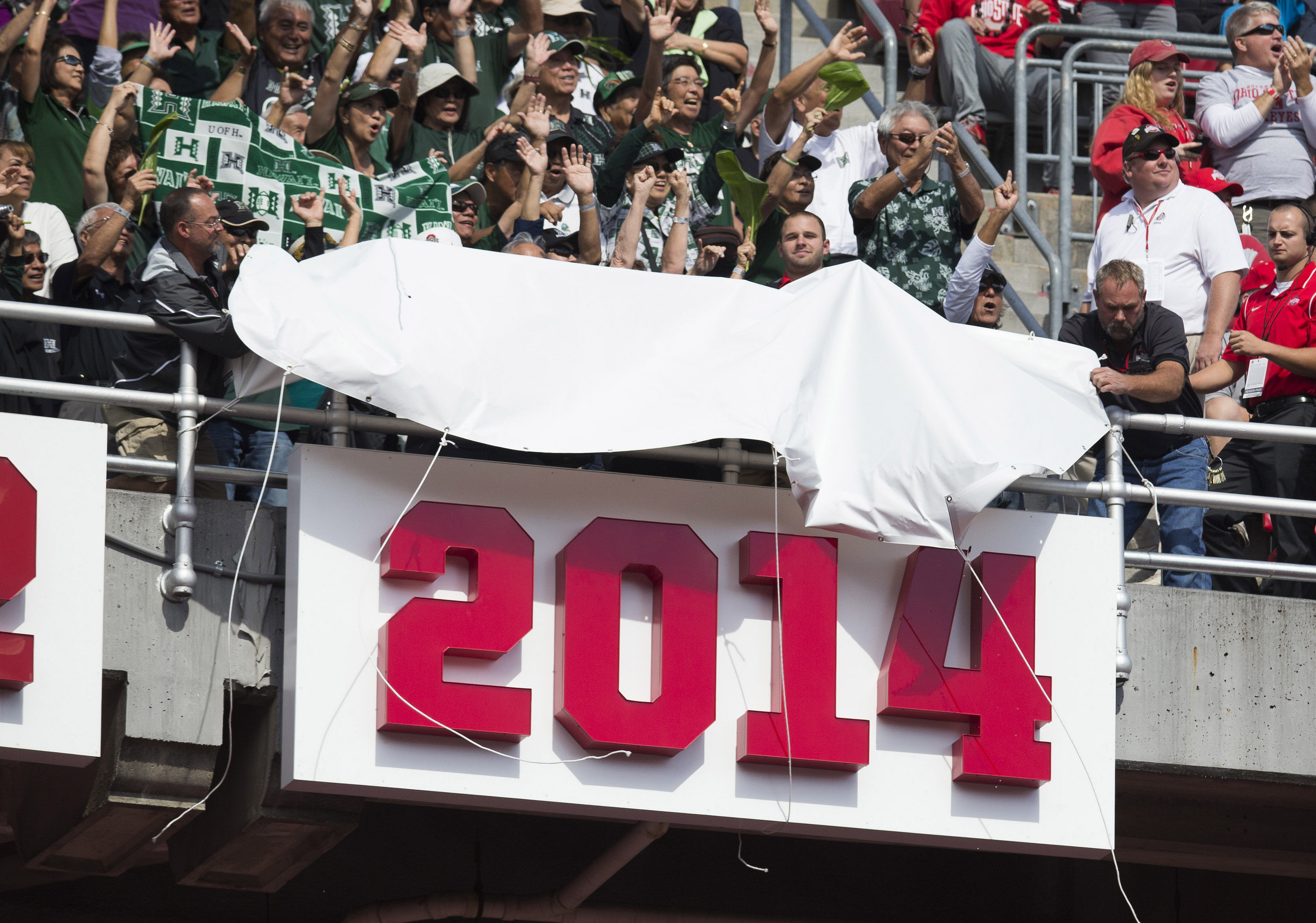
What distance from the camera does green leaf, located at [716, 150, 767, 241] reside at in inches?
401

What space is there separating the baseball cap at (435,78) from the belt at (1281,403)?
15.9 ft

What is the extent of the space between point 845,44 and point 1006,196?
2233 mm

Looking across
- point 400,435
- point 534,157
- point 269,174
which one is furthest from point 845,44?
point 400,435

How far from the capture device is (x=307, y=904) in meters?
9.92

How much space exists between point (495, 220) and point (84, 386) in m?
3.96

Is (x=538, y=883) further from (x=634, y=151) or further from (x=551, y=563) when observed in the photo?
(x=634, y=151)

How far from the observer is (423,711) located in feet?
22.8

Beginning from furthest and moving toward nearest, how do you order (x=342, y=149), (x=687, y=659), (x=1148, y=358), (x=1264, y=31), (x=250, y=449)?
(x=1264, y=31)
(x=342, y=149)
(x=1148, y=358)
(x=250, y=449)
(x=687, y=659)

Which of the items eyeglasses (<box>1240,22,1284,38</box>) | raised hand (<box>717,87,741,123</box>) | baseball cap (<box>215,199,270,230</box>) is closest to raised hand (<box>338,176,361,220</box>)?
baseball cap (<box>215,199,270,230</box>)

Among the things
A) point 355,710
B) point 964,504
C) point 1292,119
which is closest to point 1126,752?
point 964,504

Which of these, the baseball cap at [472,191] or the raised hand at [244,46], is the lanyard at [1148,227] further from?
the raised hand at [244,46]

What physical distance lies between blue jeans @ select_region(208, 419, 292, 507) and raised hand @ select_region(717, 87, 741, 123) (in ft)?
12.6

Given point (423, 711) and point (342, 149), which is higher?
point (342, 149)

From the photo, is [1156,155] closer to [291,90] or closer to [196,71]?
[291,90]
